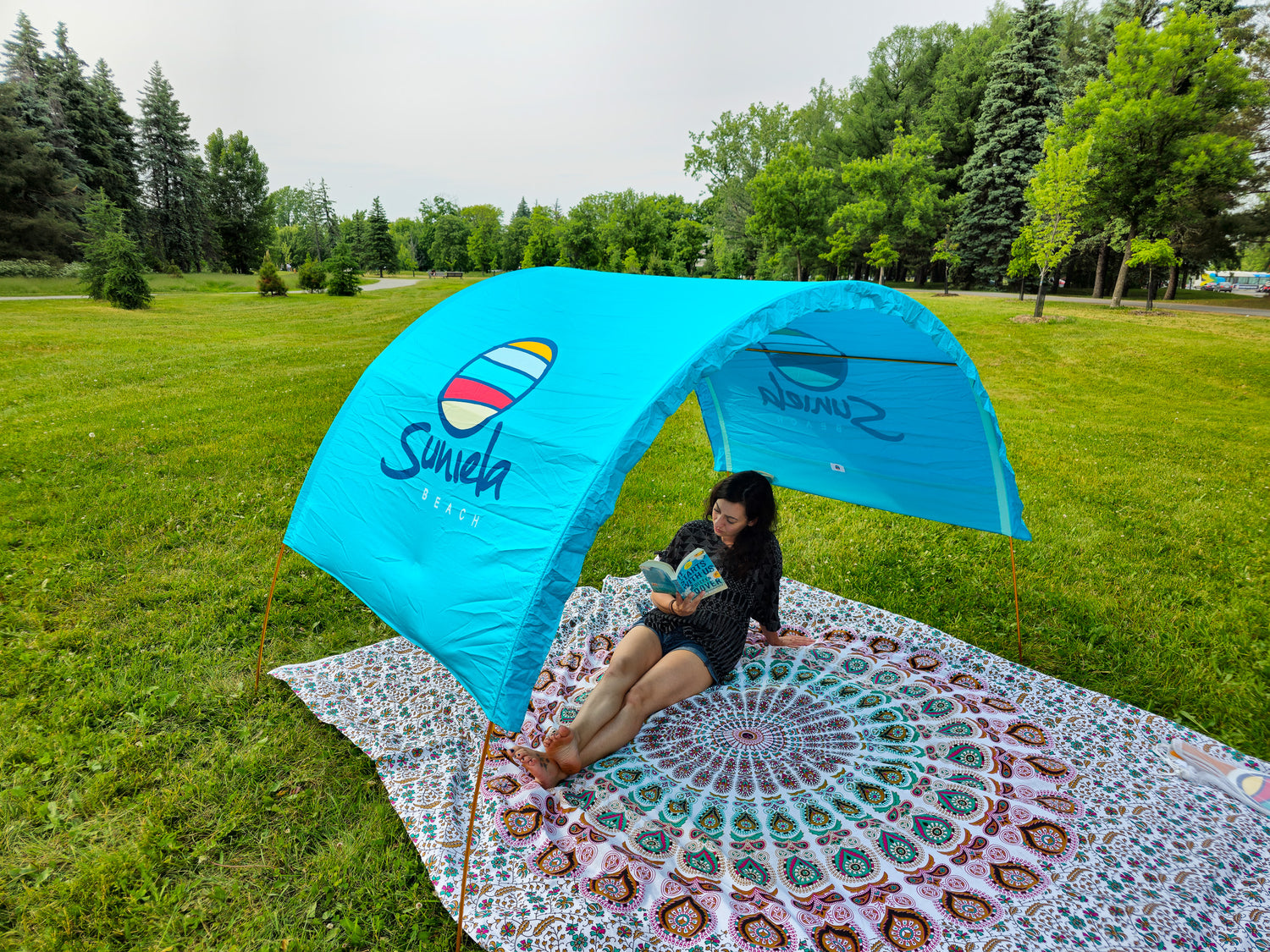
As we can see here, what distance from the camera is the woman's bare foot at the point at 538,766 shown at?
2775 mm

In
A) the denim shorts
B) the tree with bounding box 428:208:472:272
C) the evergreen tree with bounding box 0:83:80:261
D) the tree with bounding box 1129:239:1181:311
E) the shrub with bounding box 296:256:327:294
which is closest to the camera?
the denim shorts

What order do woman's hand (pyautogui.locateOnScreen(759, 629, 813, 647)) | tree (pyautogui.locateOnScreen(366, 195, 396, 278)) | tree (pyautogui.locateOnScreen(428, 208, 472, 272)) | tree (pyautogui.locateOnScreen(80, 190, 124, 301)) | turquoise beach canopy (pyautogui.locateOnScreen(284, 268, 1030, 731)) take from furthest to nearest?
tree (pyautogui.locateOnScreen(428, 208, 472, 272)), tree (pyautogui.locateOnScreen(366, 195, 396, 278)), tree (pyautogui.locateOnScreen(80, 190, 124, 301)), woman's hand (pyautogui.locateOnScreen(759, 629, 813, 647)), turquoise beach canopy (pyautogui.locateOnScreen(284, 268, 1030, 731))

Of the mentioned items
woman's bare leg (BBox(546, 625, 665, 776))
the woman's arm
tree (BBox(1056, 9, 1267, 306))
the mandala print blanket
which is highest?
tree (BBox(1056, 9, 1267, 306))

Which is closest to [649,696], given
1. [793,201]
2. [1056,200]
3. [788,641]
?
[788,641]

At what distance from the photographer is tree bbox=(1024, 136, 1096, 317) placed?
55.7ft

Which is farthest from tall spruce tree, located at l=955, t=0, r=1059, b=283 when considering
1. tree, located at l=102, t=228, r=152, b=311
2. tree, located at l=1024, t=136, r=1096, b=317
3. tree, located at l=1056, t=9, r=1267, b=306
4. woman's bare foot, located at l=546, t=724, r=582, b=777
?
tree, located at l=102, t=228, r=152, b=311

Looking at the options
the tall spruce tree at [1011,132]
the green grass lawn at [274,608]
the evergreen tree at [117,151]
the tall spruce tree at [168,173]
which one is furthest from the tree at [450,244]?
the green grass lawn at [274,608]

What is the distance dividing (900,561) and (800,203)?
26250 millimetres

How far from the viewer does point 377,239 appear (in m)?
46.9

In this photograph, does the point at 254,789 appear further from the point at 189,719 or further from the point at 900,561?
the point at 900,561

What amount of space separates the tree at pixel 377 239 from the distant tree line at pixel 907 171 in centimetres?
13

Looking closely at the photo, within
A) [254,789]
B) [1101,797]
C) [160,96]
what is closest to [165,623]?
[254,789]

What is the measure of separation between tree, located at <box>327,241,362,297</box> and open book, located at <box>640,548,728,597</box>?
3126 centimetres

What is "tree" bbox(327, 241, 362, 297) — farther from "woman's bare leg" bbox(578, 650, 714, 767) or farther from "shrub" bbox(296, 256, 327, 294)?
"woman's bare leg" bbox(578, 650, 714, 767)
